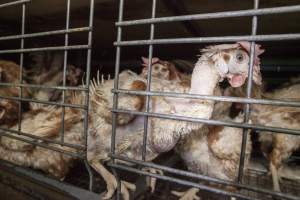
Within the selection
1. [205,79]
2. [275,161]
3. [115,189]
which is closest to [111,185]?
[115,189]

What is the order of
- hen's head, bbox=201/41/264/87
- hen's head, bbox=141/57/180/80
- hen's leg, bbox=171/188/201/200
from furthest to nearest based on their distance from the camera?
1. hen's head, bbox=141/57/180/80
2. hen's leg, bbox=171/188/201/200
3. hen's head, bbox=201/41/264/87

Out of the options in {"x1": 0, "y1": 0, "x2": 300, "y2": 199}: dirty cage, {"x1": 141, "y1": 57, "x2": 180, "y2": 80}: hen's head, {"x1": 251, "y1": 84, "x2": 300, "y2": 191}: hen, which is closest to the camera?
{"x1": 0, "y1": 0, "x2": 300, "y2": 199}: dirty cage

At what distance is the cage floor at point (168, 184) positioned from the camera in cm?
142

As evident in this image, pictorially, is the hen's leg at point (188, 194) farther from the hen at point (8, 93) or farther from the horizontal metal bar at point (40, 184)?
the hen at point (8, 93)

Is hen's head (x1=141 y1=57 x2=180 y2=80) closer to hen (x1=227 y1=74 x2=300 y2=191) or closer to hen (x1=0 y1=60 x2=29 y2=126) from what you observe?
hen (x1=227 y1=74 x2=300 y2=191)

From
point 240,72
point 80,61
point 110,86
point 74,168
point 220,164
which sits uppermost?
point 80,61

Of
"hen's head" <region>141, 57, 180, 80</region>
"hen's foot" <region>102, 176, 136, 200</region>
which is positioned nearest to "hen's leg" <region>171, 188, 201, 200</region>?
"hen's foot" <region>102, 176, 136, 200</region>

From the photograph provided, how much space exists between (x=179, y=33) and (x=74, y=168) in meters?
1.47

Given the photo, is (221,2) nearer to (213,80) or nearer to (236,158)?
(213,80)

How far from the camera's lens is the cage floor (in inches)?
55.9

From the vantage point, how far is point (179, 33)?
→ 226 centimetres

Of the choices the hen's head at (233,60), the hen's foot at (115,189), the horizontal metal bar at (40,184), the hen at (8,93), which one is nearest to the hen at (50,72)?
the hen at (8,93)

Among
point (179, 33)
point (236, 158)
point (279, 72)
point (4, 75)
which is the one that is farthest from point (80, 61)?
point (236, 158)

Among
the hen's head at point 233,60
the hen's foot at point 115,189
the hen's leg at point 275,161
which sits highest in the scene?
the hen's head at point 233,60
